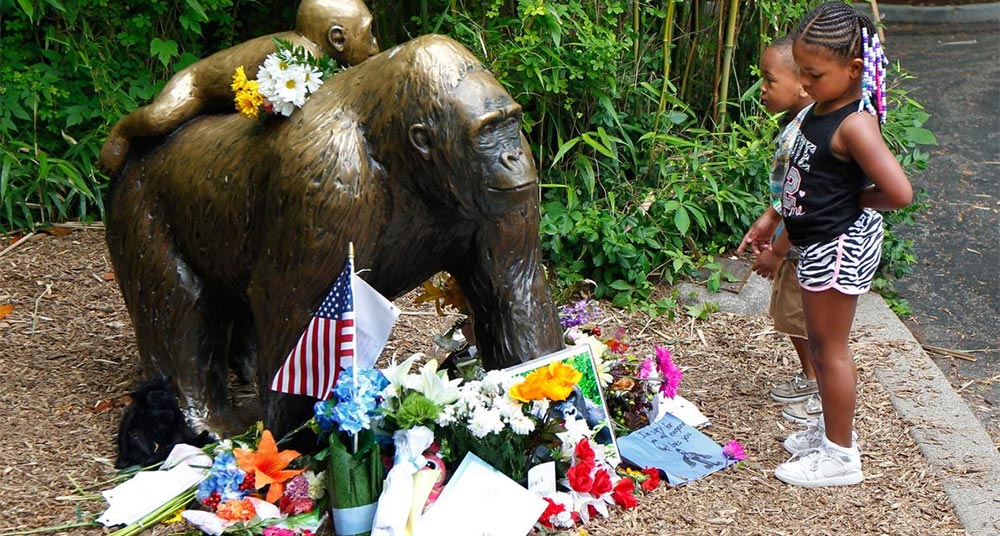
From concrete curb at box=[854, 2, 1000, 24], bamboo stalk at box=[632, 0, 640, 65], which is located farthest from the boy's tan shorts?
concrete curb at box=[854, 2, 1000, 24]

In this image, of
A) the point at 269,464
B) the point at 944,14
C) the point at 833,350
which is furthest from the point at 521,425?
the point at 944,14

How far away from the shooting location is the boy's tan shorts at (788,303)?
349 cm

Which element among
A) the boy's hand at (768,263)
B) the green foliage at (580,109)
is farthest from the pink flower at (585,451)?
the green foliage at (580,109)

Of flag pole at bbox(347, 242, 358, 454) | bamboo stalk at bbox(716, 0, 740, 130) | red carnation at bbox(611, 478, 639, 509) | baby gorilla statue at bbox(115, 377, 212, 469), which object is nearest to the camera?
flag pole at bbox(347, 242, 358, 454)

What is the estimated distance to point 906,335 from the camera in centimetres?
412

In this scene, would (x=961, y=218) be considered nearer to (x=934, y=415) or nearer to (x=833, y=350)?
(x=934, y=415)

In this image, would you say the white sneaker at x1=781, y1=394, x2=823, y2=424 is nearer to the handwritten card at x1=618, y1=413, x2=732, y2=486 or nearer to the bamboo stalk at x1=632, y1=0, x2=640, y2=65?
the handwritten card at x1=618, y1=413, x2=732, y2=486

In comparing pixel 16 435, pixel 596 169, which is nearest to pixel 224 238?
pixel 16 435

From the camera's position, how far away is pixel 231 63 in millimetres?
2918

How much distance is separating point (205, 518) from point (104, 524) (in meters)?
0.32

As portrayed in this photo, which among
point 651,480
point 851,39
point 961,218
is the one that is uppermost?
point 851,39

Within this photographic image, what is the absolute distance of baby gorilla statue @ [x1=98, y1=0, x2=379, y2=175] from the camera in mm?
2904

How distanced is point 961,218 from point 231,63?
4325 mm

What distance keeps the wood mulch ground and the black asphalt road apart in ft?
2.19
